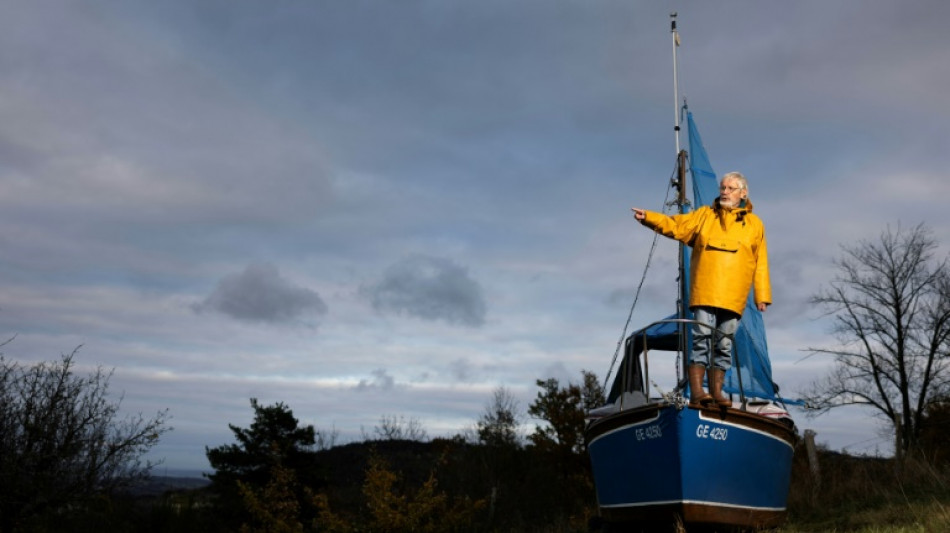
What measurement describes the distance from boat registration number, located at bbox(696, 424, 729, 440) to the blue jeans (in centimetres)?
56

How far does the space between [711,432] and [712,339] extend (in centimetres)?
87

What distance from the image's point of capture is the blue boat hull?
25.3 feet

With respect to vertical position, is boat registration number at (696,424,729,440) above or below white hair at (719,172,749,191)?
below

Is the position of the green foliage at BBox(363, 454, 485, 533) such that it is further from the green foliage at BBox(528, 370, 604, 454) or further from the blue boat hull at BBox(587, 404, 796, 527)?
the blue boat hull at BBox(587, 404, 796, 527)

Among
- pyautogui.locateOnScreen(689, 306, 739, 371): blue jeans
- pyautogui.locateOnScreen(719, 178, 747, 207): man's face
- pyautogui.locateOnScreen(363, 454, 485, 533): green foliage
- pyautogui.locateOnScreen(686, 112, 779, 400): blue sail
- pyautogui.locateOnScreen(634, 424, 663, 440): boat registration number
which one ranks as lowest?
pyautogui.locateOnScreen(363, 454, 485, 533): green foliage

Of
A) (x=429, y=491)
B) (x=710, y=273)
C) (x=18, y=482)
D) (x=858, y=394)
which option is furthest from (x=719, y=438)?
(x=858, y=394)

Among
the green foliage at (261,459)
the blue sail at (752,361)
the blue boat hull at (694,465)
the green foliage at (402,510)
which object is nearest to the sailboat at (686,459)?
the blue boat hull at (694,465)

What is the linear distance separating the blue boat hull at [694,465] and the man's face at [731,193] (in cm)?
199

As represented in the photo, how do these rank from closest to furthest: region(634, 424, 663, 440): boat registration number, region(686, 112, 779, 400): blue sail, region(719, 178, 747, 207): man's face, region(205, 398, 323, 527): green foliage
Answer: region(634, 424, 663, 440): boat registration number → region(719, 178, 747, 207): man's face → region(686, 112, 779, 400): blue sail → region(205, 398, 323, 527): green foliage

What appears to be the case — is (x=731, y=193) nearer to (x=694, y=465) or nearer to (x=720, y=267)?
(x=720, y=267)

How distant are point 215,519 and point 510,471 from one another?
42.9ft

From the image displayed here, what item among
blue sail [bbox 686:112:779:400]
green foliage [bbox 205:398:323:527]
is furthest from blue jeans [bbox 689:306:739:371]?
green foliage [bbox 205:398:323:527]

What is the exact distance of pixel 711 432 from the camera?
779 cm

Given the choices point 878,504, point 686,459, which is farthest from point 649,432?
point 878,504
